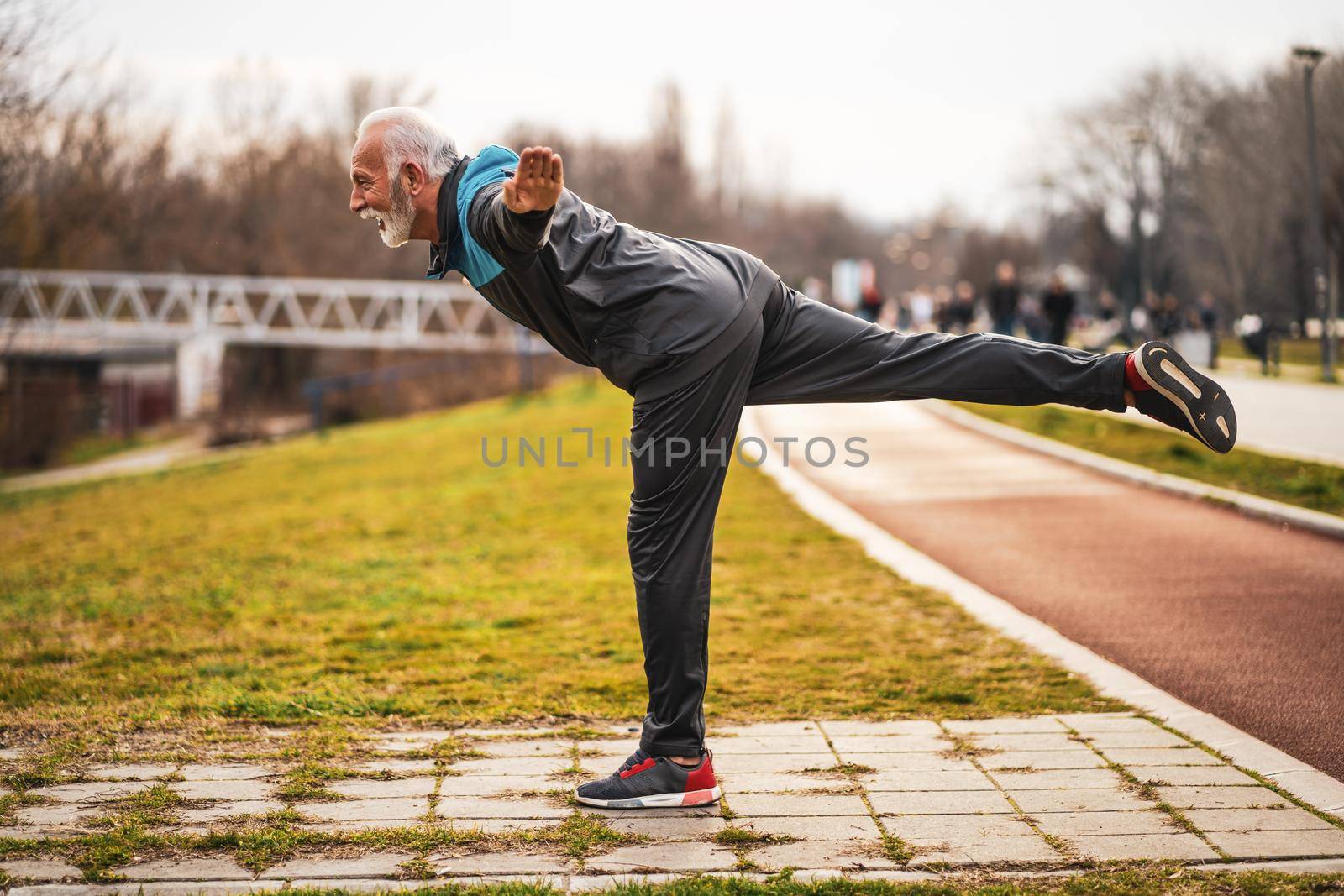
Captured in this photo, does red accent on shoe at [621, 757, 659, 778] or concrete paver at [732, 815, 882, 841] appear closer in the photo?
concrete paver at [732, 815, 882, 841]

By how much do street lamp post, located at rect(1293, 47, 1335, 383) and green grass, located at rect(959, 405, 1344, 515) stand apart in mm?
9632

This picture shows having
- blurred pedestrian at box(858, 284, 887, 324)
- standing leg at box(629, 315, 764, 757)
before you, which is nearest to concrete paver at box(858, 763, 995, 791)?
standing leg at box(629, 315, 764, 757)

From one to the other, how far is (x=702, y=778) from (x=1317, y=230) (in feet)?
87.6

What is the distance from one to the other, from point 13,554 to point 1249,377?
21.6 meters

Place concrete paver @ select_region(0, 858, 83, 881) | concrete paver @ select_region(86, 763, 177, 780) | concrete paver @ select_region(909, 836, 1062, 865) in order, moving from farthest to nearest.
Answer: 1. concrete paver @ select_region(86, 763, 177, 780)
2. concrete paver @ select_region(909, 836, 1062, 865)
3. concrete paver @ select_region(0, 858, 83, 881)

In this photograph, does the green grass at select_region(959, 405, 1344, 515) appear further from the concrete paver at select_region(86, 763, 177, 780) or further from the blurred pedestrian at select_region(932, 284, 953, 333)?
the blurred pedestrian at select_region(932, 284, 953, 333)

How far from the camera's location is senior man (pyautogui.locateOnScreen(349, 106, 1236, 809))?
11.1 ft

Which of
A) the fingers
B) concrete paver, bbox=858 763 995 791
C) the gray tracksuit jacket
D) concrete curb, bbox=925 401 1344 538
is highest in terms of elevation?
the fingers

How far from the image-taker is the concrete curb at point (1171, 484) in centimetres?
858

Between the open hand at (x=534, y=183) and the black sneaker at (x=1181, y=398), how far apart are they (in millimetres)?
1906

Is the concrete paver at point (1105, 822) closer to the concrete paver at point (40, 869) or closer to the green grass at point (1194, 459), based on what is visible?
the concrete paver at point (40, 869)

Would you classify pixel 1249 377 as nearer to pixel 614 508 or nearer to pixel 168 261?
pixel 614 508

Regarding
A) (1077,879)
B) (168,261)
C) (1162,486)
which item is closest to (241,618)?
(1077,879)

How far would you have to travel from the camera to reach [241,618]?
720cm
